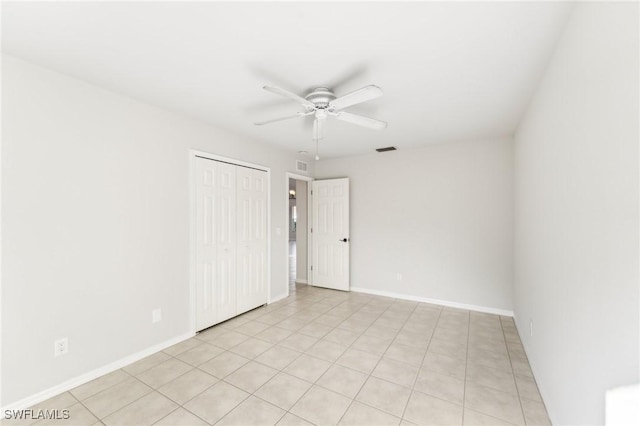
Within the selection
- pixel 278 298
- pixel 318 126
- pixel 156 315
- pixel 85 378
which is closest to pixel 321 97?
pixel 318 126

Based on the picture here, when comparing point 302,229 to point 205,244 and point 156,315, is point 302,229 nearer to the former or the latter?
point 205,244

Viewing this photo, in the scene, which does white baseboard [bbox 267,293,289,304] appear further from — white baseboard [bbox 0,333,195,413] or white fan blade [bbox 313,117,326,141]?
white fan blade [bbox 313,117,326,141]

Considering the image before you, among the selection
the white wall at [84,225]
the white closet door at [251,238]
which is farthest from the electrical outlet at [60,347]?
the white closet door at [251,238]

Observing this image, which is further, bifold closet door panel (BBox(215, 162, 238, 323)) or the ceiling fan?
bifold closet door panel (BBox(215, 162, 238, 323))

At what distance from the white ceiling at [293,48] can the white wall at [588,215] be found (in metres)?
0.34

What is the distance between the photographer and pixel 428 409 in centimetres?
193

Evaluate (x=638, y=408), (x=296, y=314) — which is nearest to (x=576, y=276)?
(x=638, y=408)

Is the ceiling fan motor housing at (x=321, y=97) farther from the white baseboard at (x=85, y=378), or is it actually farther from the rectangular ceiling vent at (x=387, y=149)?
the white baseboard at (x=85, y=378)

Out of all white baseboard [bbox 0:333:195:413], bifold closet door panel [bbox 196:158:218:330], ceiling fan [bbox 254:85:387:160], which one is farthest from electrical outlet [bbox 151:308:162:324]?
ceiling fan [bbox 254:85:387:160]

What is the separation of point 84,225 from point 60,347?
37.8 inches

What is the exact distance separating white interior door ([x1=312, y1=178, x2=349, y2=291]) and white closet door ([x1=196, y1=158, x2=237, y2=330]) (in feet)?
6.38

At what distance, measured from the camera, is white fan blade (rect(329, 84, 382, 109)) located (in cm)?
185

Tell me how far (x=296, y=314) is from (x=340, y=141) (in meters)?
2.58

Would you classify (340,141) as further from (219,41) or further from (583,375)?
(583,375)
